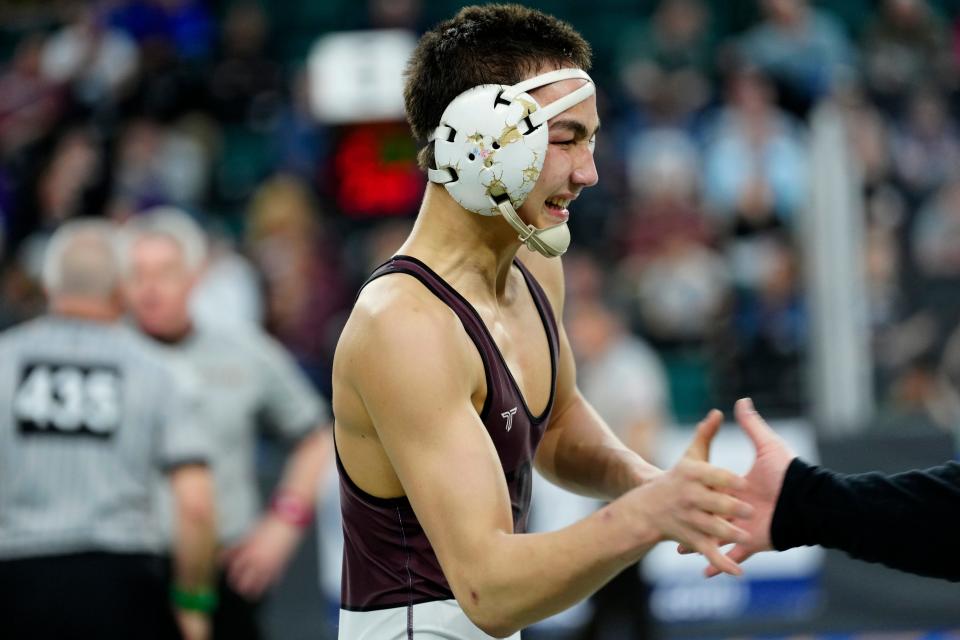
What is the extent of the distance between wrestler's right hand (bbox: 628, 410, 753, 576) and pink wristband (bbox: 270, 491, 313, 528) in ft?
12.4

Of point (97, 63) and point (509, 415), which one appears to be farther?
point (97, 63)

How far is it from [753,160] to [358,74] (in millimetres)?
3444

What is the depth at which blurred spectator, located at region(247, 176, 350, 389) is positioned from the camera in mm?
9648

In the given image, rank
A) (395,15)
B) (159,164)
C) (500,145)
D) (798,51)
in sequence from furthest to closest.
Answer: (159,164), (395,15), (798,51), (500,145)

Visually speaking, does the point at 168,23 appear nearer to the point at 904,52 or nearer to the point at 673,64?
the point at 673,64

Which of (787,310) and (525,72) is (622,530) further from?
(787,310)

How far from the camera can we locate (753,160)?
9531mm

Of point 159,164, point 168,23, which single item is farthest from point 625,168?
point 168,23

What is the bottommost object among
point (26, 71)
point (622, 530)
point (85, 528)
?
point (85, 528)

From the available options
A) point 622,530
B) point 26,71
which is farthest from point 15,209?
point 622,530

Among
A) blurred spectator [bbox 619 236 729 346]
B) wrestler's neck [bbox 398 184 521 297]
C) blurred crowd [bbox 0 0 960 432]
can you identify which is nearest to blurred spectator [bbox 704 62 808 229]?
blurred crowd [bbox 0 0 960 432]

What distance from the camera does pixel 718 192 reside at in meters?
9.81

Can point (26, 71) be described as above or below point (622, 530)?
above

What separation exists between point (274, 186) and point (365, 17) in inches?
83.7
